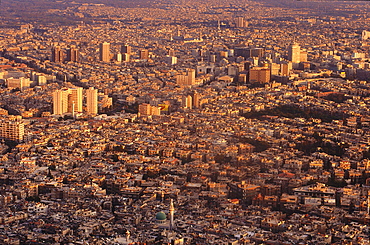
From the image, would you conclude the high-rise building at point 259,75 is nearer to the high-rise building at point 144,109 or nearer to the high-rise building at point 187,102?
the high-rise building at point 187,102

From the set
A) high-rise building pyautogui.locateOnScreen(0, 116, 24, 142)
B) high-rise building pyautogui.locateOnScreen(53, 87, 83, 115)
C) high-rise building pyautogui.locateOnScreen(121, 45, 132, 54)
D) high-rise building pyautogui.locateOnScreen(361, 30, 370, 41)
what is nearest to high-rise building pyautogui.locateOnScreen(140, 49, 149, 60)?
high-rise building pyautogui.locateOnScreen(121, 45, 132, 54)

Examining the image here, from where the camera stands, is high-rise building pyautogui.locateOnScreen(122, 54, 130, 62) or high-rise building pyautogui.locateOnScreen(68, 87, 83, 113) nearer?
high-rise building pyautogui.locateOnScreen(68, 87, 83, 113)

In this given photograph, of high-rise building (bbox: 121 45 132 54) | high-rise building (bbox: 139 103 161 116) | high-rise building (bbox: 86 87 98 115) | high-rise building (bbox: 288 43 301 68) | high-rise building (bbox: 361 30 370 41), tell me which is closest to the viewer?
high-rise building (bbox: 139 103 161 116)

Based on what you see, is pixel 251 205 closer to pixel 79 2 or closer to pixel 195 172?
pixel 195 172

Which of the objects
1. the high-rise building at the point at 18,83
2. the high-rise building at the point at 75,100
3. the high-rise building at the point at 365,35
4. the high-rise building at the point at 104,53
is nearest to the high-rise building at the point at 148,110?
the high-rise building at the point at 75,100

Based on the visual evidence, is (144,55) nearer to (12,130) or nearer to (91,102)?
(91,102)

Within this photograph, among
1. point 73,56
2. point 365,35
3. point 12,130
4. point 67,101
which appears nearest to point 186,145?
point 12,130

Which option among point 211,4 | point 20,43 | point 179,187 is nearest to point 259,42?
point 20,43

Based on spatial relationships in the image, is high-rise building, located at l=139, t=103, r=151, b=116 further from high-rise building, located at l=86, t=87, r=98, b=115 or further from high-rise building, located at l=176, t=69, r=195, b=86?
high-rise building, located at l=176, t=69, r=195, b=86
